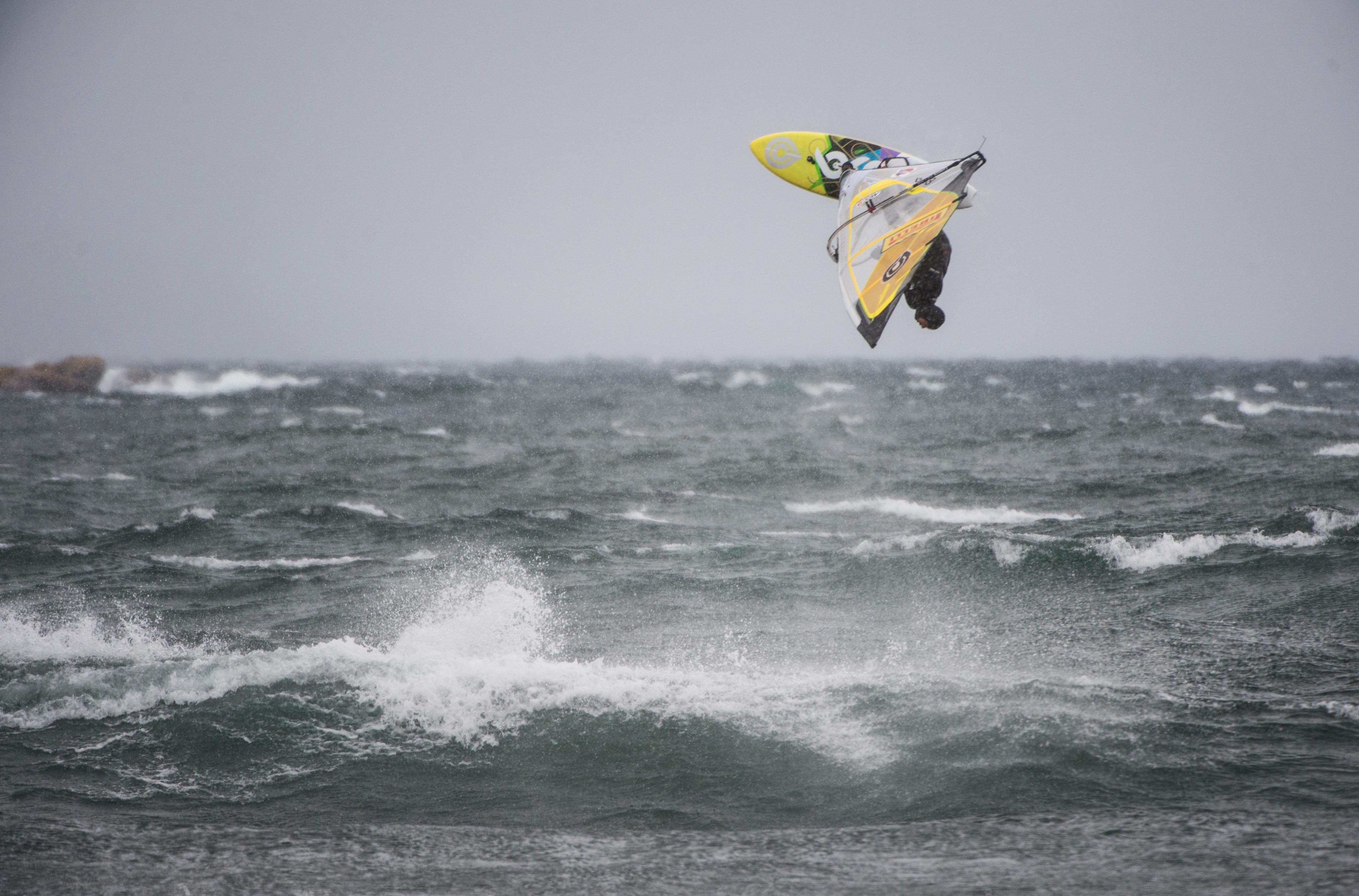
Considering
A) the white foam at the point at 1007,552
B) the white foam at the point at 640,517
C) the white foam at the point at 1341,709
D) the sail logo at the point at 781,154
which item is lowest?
the white foam at the point at 1341,709

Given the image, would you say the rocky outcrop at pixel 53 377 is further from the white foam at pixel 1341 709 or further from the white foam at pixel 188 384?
the white foam at pixel 1341 709

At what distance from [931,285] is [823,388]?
65.2m

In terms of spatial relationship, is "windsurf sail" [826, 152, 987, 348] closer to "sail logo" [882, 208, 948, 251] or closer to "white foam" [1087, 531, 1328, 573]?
"sail logo" [882, 208, 948, 251]

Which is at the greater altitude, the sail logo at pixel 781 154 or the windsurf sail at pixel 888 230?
the sail logo at pixel 781 154

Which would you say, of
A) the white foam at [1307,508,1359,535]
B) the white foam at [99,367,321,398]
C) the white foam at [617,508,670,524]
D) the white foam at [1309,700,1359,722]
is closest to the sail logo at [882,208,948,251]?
the white foam at [1309,700,1359,722]

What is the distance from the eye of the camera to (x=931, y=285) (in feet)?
27.1

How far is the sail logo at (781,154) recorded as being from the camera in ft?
34.8

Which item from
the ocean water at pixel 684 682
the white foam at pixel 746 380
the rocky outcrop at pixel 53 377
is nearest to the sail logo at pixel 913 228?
the ocean water at pixel 684 682

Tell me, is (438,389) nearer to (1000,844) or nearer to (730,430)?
(730,430)

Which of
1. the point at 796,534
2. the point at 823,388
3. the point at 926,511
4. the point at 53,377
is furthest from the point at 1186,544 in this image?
the point at 53,377

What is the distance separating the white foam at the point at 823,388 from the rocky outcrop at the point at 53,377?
48945 mm

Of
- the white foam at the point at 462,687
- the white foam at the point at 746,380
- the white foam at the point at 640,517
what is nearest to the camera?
the white foam at the point at 462,687

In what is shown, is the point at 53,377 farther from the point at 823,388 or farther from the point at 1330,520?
the point at 1330,520

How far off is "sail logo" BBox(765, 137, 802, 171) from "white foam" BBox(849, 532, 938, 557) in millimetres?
7977
